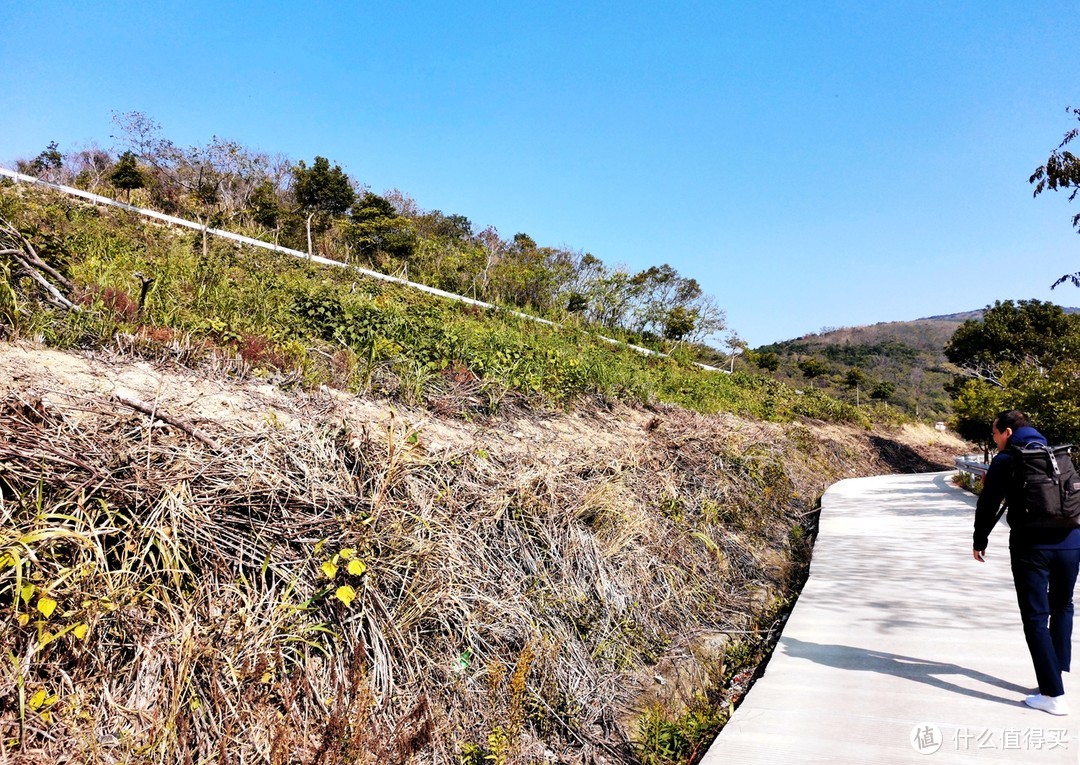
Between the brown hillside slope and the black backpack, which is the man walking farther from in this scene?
the brown hillside slope

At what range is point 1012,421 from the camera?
9.05 ft

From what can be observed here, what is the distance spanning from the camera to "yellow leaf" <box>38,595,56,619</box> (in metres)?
1.85

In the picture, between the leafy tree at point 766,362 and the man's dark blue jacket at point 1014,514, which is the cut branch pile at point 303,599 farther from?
the leafy tree at point 766,362

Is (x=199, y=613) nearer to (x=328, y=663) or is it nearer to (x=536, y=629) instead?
(x=328, y=663)

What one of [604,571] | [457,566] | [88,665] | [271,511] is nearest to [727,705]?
[604,571]

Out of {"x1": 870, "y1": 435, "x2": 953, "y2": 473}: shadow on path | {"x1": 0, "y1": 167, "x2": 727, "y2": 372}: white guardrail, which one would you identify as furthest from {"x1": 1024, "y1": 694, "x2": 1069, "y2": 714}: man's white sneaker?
{"x1": 870, "y1": 435, "x2": 953, "y2": 473}: shadow on path

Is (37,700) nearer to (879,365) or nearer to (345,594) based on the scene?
(345,594)

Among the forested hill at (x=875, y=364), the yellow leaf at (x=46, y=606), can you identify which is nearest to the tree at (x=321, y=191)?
the yellow leaf at (x=46, y=606)

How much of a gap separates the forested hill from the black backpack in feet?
88.7

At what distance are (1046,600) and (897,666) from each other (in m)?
0.75

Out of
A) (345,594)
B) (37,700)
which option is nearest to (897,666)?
(345,594)

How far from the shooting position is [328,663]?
2355 millimetres

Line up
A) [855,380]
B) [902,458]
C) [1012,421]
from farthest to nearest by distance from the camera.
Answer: [855,380], [902,458], [1012,421]

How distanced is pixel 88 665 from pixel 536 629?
6.05 feet
